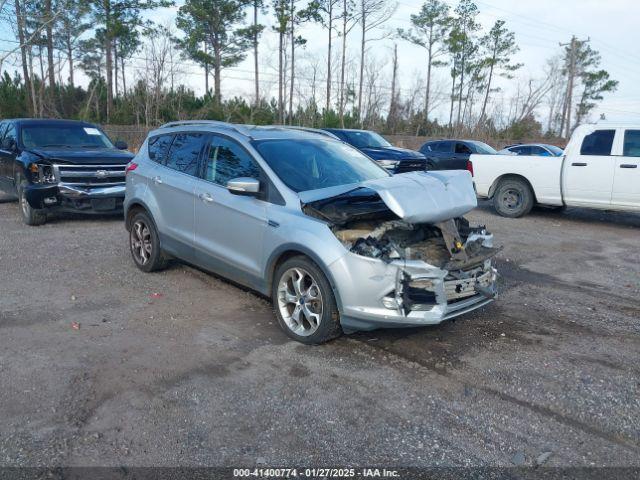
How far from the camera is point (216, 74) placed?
36469 millimetres

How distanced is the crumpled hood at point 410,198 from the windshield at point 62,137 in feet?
24.3

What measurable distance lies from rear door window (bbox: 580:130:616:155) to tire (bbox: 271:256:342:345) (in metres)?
8.12

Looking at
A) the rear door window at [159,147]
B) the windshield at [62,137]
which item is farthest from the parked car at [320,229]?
the windshield at [62,137]

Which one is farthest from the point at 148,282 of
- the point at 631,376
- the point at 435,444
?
the point at 631,376

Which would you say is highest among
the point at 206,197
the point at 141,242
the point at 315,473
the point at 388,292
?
the point at 206,197

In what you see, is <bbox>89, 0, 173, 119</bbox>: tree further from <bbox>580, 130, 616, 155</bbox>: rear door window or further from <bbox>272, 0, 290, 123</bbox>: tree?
<bbox>580, 130, 616, 155</bbox>: rear door window

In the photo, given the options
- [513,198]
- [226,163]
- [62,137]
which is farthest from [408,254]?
[62,137]

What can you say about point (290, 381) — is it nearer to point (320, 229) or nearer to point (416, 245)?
point (320, 229)

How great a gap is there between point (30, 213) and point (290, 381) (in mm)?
7375

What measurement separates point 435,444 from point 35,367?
2966mm

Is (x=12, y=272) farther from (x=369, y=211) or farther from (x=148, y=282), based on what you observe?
(x=369, y=211)

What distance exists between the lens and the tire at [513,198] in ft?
37.8

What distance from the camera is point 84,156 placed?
9367 millimetres

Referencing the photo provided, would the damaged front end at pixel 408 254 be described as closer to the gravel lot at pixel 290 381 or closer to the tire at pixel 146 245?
the gravel lot at pixel 290 381
